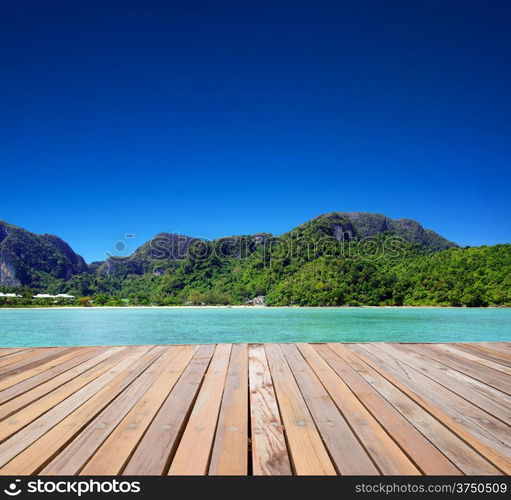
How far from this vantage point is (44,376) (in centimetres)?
176

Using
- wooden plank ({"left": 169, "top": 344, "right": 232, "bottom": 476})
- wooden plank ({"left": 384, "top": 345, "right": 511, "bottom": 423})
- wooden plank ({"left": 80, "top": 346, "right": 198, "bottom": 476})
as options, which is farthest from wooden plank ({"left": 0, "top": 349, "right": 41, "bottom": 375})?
wooden plank ({"left": 384, "top": 345, "right": 511, "bottom": 423})

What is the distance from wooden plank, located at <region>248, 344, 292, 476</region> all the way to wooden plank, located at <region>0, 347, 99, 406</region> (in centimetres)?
97

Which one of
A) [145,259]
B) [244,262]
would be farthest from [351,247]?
[145,259]

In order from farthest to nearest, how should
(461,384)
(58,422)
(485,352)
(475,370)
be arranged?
(485,352) → (475,370) → (461,384) → (58,422)

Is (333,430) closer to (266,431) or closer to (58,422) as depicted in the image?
(266,431)

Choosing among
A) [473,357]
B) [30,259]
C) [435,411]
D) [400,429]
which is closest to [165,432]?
[400,429]

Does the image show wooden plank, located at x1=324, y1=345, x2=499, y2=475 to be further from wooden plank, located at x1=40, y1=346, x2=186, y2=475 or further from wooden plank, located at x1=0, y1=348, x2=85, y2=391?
wooden plank, located at x1=0, y1=348, x2=85, y2=391

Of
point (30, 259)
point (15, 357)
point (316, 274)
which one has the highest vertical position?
point (30, 259)

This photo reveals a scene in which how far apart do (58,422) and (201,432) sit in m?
0.48

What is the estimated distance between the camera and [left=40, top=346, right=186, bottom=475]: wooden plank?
0.85 m

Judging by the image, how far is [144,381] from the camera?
5.40 ft
